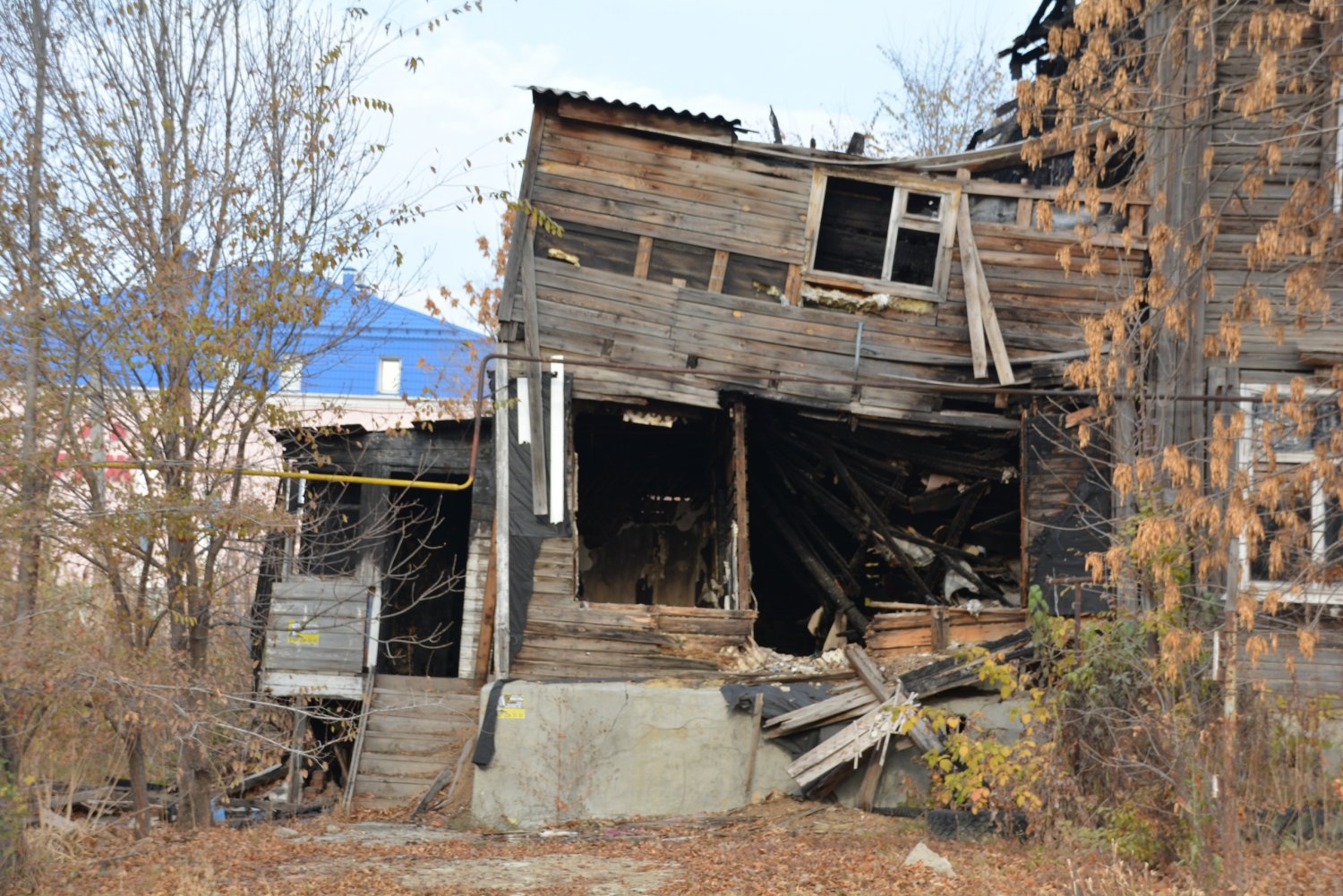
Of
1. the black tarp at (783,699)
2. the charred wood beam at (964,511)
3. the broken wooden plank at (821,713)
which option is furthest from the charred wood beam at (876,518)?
the broken wooden plank at (821,713)

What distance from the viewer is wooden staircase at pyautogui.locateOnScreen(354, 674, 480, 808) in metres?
14.1

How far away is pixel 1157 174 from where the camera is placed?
13.1 m

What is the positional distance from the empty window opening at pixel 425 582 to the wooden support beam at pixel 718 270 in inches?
193

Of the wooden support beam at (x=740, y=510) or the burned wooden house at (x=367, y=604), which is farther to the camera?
the burned wooden house at (x=367, y=604)

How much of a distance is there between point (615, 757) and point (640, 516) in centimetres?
685

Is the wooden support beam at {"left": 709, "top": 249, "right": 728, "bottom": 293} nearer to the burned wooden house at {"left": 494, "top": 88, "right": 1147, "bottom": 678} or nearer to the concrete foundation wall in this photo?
the burned wooden house at {"left": 494, "top": 88, "right": 1147, "bottom": 678}

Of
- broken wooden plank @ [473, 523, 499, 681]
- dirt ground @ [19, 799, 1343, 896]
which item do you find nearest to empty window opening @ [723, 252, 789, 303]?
broken wooden plank @ [473, 523, 499, 681]

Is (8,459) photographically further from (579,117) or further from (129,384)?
(579,117)

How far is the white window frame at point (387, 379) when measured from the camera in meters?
37.6

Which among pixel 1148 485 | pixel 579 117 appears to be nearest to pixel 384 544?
pixel 579 117

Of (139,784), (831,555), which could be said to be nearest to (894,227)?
(831,555)

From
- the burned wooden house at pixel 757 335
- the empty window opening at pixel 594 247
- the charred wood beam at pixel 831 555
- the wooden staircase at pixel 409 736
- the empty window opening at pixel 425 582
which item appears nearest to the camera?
the burned wooden house at pixel 757 335

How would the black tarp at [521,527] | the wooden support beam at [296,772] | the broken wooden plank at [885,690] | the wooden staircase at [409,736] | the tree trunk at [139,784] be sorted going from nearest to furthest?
the tree trunk at [139,784]
the broken wooden plank at [885,690]
the black tarp at [521,527]
the wooden staircase at [409,736]
the wooden support beam at [296,772]

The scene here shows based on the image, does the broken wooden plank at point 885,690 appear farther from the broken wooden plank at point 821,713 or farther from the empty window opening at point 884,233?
the empty window opening at point 884,233
